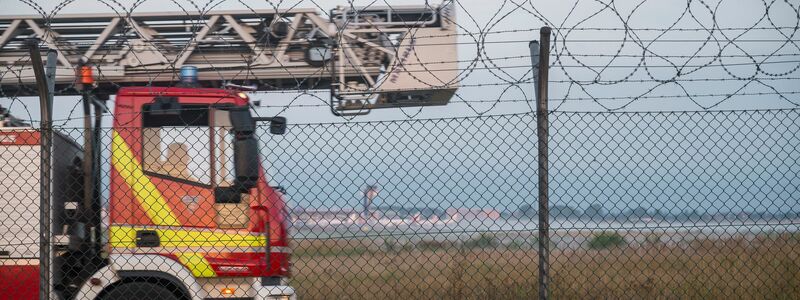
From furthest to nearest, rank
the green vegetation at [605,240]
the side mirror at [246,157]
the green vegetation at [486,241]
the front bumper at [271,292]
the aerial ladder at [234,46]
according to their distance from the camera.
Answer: the green vegetation at [605,240] → the aerial ladder at [234,46] → the green vegetation at [486,241] → the front bumper at [271,292] → the side mirror at [246,157]

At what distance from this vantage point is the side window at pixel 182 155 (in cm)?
618

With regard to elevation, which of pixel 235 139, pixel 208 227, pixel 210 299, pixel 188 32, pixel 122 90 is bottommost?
pixel 210 299

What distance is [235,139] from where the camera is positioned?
598 centimetres

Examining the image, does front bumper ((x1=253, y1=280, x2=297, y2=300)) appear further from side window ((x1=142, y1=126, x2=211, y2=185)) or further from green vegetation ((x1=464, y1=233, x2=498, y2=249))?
green vegetation ((x1=464, y1=233, x2=498, y2=249))

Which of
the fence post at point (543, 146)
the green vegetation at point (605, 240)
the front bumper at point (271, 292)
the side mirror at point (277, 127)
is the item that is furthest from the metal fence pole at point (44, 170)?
the green vegetation at point (605, 240)

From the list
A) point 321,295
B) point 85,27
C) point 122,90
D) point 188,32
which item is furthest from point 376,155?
point 321,295

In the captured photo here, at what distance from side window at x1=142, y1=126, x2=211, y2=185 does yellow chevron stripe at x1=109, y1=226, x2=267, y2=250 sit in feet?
1.22

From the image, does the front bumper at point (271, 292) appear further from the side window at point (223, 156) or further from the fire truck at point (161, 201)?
the side window at point (223, 156)

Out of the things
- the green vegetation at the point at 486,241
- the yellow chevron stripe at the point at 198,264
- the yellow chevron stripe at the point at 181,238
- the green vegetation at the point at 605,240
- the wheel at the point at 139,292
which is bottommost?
the wheel at the point at 139,292

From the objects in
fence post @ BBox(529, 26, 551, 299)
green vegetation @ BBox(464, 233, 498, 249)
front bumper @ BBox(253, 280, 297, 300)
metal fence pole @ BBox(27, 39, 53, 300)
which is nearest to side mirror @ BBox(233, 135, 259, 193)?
front bumper @ BBox(253, 280, 297, 300)

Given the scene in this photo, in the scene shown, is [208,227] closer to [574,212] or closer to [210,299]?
[210,299]

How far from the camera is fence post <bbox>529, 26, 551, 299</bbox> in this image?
4.98 meters

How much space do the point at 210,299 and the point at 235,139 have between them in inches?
46.3

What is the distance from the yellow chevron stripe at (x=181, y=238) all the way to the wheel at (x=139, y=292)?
278 mm
